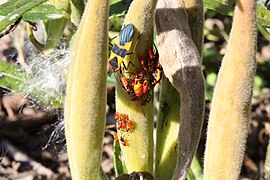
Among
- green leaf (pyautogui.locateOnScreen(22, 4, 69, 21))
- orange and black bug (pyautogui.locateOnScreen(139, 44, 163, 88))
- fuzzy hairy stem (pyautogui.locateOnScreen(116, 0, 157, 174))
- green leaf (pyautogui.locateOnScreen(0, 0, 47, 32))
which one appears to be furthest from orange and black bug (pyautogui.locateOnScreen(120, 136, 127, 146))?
green leaf (pyautogui.locateOnScreen(22, 4, 69, 21))

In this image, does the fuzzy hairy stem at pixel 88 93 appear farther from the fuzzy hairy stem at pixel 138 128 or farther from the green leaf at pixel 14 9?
the green leaf at pixel 14 9

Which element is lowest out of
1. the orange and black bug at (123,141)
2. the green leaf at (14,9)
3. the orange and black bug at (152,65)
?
the orange and black bug at (123,141)

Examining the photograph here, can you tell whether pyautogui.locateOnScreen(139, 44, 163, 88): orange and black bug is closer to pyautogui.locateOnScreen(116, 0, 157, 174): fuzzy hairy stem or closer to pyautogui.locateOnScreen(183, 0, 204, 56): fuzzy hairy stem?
pyautogui.locateOnScreen(116, 0, 157, 174): fuzzy hairy stem

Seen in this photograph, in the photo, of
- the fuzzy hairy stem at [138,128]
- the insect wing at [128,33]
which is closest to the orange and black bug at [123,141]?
the fuzzy hairy stem at [138,128]

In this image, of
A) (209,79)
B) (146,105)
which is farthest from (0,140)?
(146,105)

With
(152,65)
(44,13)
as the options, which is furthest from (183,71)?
(44,13)

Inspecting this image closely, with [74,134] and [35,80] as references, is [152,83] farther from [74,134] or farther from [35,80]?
[35,80]
